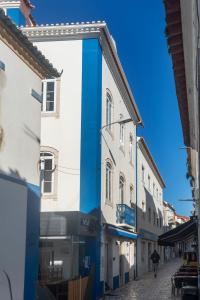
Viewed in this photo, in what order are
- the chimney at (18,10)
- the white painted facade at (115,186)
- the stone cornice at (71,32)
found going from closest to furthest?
the stone cornice at (71,32) → the chimney at (18,10) → the white painted facade at (115,186)

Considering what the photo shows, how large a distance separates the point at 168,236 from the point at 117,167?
36.1ft

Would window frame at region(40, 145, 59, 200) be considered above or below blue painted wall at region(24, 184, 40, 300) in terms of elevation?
above

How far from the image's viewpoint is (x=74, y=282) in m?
14.5

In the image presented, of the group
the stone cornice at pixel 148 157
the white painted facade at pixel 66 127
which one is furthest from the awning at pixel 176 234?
the stone cornice at pixel 148 157

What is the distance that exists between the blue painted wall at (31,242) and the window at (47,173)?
8.71 metres

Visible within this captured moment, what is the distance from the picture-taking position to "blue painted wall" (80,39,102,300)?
1997cm

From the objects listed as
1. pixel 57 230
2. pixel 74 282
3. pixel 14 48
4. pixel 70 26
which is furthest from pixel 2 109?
pixel 70 26

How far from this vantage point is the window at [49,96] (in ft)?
68.3

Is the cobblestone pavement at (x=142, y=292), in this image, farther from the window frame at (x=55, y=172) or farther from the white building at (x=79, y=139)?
the window frame at (x=55, y=172)

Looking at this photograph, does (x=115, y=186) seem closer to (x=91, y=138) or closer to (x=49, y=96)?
(x=91, y=138)

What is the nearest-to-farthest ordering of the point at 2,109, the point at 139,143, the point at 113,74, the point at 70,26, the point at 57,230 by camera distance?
the point at 2,109
the point at 57,230
the point at 70,26
the point at 113,74
the point at 139,143

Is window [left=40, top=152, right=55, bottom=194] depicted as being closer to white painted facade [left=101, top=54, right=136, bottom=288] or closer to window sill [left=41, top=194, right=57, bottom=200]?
window sill [left=41, top=194, right=57, bottom=200]

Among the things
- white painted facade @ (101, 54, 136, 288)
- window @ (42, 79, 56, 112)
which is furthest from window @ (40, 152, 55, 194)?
white painted facade @ (101, 54, 136, 288)

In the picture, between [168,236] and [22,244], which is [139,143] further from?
[22,244]
